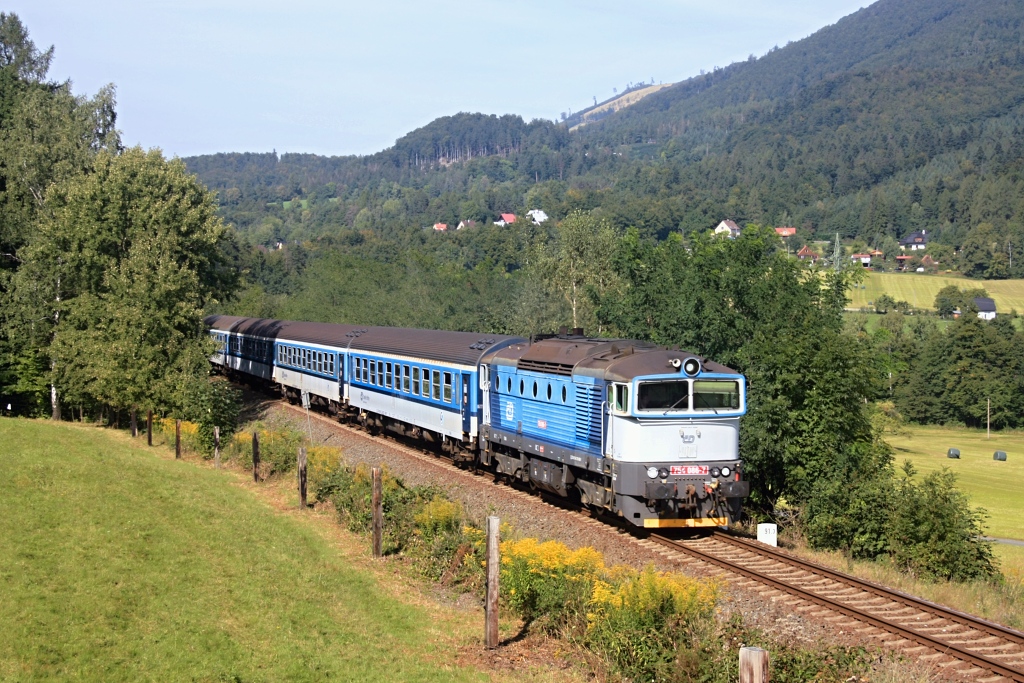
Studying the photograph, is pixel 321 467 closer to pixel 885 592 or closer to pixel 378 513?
pixel 378 513

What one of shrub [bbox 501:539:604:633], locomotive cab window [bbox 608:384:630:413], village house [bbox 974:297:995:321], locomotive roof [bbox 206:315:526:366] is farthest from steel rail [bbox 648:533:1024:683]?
village house [bbox 974:297:995:321]

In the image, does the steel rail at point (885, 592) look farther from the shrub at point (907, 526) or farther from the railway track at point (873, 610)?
the shrub at point (907, 526)

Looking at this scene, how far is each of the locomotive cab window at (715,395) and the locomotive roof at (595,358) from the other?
0.30 m

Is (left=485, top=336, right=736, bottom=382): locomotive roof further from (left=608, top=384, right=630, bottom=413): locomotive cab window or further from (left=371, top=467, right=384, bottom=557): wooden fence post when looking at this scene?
(left=371, top=467, right=384, bottom=557): wooden fence post

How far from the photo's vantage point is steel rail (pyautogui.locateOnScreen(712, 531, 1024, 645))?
1324 cm

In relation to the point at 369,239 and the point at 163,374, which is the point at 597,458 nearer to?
the point at 163,374

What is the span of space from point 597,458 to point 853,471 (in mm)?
9432

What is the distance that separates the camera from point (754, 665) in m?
7.98

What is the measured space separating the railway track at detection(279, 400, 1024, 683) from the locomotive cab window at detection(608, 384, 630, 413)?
2743mm

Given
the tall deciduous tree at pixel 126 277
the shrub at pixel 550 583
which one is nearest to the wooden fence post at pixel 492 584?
the shrub at pixel 550 583

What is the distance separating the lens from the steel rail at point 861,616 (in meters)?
11.8

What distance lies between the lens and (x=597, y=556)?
50.2 feet

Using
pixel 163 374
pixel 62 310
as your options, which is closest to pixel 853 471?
pixel 163 374

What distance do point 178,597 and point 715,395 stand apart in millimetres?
10931
